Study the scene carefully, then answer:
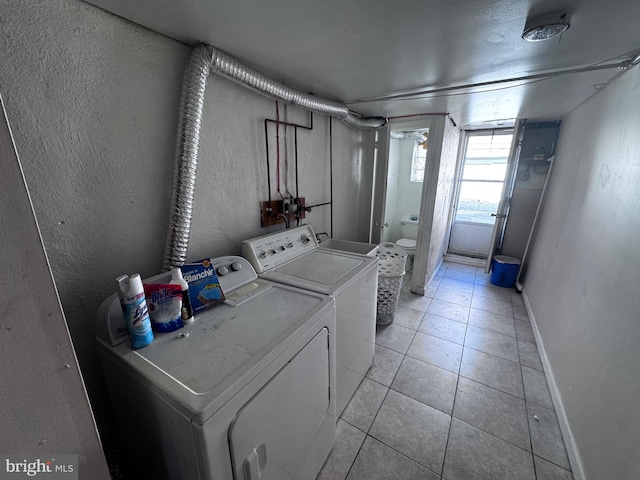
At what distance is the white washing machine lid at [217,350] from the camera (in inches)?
27.4

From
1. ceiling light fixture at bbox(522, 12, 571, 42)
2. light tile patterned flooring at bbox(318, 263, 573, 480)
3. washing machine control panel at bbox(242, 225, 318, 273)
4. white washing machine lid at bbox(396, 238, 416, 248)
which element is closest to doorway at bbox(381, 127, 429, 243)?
white washing machine lid at bbox(396, 238, 416, 248)

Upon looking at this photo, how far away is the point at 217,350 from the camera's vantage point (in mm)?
859

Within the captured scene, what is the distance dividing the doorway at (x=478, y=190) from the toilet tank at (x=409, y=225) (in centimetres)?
72

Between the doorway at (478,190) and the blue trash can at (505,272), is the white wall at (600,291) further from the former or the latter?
the doorway at (478,190)

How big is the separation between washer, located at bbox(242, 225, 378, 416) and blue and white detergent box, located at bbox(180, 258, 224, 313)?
328 millimetres

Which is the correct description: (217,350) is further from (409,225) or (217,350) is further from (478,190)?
(478,190)

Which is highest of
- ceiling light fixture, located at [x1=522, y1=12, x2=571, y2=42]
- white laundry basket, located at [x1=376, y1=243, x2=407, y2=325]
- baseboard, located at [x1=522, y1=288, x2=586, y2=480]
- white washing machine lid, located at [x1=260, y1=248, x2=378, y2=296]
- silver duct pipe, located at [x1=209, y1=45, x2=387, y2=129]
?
ceiling light fixture, located at [x1=522, y1=12, x2=571, y2=42]

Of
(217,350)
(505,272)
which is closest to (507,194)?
(505,272)

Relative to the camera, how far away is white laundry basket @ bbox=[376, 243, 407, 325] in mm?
2416

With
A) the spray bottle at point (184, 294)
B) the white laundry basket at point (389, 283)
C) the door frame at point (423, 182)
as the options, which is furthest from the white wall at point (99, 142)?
the door frame at point (423, 182)

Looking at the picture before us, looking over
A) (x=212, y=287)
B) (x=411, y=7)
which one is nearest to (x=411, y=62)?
(x=411, y=7)

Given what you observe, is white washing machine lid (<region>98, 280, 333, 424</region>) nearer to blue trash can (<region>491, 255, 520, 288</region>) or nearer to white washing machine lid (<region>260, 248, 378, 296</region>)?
white washing machine lid (<region>260, 248, 378, 296</region>)

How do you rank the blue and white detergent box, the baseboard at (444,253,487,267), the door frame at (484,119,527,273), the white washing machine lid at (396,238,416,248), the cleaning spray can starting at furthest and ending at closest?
the baseboard at (444,253,487,267) → the white washing machine lid at (396,238,416,248) → the door frame at (484,119,527,273) → the blue and white detergent box → the cleaning spray can

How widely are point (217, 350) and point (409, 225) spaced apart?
3.83 metres
